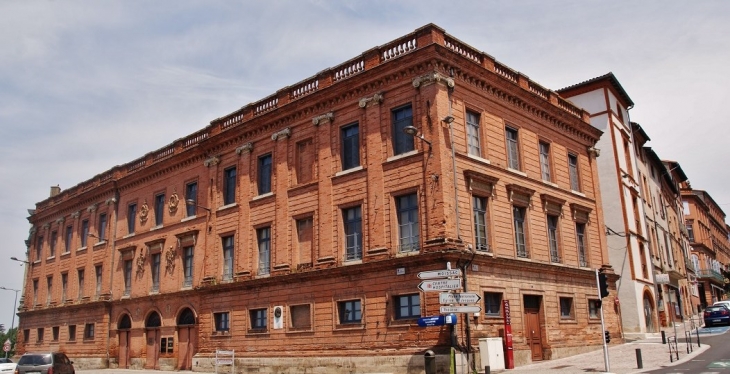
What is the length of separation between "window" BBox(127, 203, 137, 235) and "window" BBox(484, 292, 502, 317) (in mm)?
24476

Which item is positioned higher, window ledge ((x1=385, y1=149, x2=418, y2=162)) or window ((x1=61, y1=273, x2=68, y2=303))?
window ledge ((x1=385, y1=149, x2=418, y2=162))

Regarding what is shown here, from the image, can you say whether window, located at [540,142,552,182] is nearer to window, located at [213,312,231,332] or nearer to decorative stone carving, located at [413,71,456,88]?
decorative stone carving, located at [413,71,456,88]

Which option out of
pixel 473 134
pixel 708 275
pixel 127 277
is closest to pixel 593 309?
pixel 473 134

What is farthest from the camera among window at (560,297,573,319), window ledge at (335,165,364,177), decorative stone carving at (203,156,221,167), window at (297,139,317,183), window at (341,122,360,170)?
decorative stone carving at (203,156,221,167)

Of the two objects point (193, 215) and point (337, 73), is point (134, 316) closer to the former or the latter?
point (193, 215)

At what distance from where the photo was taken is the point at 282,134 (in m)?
27.6

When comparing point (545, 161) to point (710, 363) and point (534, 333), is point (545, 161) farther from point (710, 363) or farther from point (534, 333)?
point (710, 363)

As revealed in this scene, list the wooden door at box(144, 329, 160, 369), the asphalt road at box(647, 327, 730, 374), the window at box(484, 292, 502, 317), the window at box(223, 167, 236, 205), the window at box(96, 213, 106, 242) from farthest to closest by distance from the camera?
the window at box(96, 213, 106, 242) → the wooden door at box(144, 329, 160, 369) → the window at box(223, 167, 236, 205) → the window at box(484, 292, 502, 317) → the asphalt road at box(647, 327, 730, 374)

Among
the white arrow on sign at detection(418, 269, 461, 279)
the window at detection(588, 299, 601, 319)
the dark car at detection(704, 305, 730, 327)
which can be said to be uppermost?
the white arrow on sign at detection(418, 269, 461, 279)

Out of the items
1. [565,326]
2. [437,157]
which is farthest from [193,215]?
[565,326]

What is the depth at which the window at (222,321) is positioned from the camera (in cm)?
2841

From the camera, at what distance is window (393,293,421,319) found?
20931mm

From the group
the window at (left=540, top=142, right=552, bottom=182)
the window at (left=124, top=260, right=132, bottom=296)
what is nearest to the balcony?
the window at (left=540, top=142, right=552, bottom=182)

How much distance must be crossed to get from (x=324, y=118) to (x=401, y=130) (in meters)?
4.17
